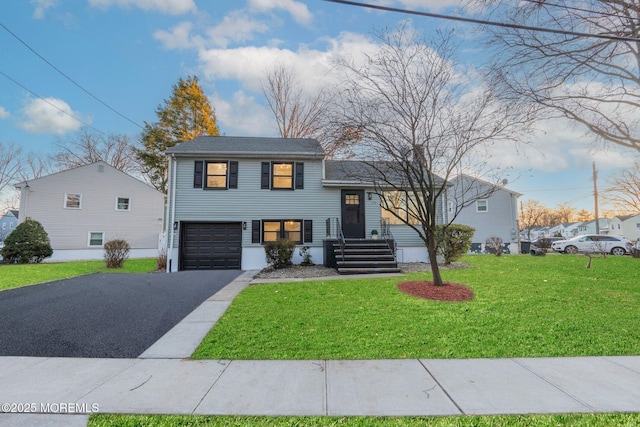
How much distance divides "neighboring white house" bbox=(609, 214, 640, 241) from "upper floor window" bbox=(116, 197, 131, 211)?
201 ft

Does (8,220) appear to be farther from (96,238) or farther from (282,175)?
(282,175)

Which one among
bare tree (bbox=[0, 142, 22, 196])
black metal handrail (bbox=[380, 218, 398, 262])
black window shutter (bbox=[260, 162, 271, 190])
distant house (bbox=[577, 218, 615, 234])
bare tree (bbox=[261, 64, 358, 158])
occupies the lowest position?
black metal handrail (bbox=[380, 218, 398, 262])

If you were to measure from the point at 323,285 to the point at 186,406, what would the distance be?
591 cm

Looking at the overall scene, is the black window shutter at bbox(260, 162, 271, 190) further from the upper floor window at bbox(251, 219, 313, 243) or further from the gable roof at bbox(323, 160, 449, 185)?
the gable roof at bbox(323, 160, 449, 185)

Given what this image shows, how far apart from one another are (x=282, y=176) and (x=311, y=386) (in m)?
11.3

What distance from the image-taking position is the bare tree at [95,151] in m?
27.1

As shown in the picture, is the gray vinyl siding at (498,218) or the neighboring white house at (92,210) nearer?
the neighboring white house at (92,210)

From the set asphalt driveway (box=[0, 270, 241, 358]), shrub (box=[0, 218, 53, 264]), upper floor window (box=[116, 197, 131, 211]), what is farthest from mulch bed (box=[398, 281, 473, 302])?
upper floor window (box=[116, 197, 131, 211])

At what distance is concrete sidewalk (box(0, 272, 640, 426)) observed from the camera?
8.61ft

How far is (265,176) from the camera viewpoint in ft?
44.1

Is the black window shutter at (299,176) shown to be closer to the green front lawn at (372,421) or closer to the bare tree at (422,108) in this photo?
the bare tree at (422,108)

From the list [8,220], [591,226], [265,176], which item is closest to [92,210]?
[265,176]

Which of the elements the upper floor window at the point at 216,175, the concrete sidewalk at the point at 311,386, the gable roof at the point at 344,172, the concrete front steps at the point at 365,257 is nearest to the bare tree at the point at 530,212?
the gable roof at the point at 344,172

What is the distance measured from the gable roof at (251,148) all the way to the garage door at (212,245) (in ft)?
10.6
